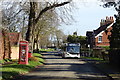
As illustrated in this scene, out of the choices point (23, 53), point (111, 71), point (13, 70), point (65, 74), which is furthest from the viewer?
point (23, 53)

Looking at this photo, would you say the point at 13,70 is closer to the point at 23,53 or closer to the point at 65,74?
the point at 65,74

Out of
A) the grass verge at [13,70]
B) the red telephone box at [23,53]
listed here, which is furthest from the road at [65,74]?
the red telephone box at [23,53]

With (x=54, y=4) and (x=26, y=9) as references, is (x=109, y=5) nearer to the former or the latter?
(x=54, y=4)

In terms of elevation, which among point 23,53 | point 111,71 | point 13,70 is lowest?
point 111,71

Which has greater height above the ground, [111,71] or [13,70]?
[13,70]

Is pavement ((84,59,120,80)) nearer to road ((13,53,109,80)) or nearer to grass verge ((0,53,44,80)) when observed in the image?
road ((13,53,109,80))

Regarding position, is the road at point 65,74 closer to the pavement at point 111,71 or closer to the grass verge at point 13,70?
the pavement at point 111,71

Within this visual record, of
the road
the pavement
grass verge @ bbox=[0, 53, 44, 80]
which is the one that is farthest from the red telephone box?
the pavement

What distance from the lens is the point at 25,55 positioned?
77.3 ft

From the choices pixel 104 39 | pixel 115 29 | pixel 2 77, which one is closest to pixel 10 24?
pixel 115 29

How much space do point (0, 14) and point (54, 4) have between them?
6.26m

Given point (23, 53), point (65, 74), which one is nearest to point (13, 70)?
point (65, 74)

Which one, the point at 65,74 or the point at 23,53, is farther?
the point at 23,53

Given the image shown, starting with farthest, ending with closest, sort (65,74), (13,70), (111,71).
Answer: (111,71), (65,74), (13,70)
